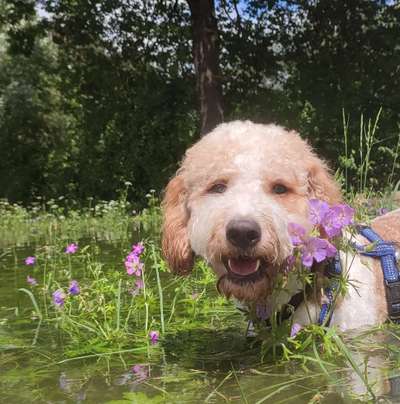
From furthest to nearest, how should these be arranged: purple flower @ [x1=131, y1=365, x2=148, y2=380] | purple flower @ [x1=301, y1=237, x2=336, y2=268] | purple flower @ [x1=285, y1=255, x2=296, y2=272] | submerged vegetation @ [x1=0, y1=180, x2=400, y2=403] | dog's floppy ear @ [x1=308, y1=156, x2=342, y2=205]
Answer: dog's floppy ear @ [x1=308, y1=156, x2=342, y2=205] < purple flower @ [x1=131, y1=365, x2=148, y2=380] < purple flower @ [x1=285, y1=255, x2=296, y2=272] < purple flower @ [x1=301, y1=237, x2=336, y2=268] < submerged vegetation @ [x1=0, y1=180, x2=400, y2=403]

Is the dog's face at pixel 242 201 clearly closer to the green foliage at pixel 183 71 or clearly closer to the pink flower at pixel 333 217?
the pink flower at pixel 333 217

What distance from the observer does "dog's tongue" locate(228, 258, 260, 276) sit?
278 cm

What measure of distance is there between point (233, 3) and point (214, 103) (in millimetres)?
5140

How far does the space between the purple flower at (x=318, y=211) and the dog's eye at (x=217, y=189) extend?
53 centimetres

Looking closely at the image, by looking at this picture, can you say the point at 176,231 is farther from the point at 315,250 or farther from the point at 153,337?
the point at 315,250

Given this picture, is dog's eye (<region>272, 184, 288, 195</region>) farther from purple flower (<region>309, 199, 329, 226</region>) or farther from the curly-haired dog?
purple flower (<region>309, 199, 329, 226</region>)

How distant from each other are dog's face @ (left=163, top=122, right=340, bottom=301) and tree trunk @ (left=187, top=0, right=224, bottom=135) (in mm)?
14377

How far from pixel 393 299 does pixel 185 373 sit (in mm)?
1271

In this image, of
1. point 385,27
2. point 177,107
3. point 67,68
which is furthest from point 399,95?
point 67,68

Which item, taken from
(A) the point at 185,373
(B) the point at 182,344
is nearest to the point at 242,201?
(A) the point at 185,373

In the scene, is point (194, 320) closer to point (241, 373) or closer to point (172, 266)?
point (172, 266)

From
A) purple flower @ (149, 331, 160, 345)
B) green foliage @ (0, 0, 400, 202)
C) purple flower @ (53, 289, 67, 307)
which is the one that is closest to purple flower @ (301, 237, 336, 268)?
purple flower @ (149, 331, 160, 345)

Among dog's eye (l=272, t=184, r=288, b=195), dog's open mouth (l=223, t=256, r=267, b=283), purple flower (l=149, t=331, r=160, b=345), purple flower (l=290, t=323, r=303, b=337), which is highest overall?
dog's eye (l=272, t=184, r=288, b=195)

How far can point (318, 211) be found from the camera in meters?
2.73
